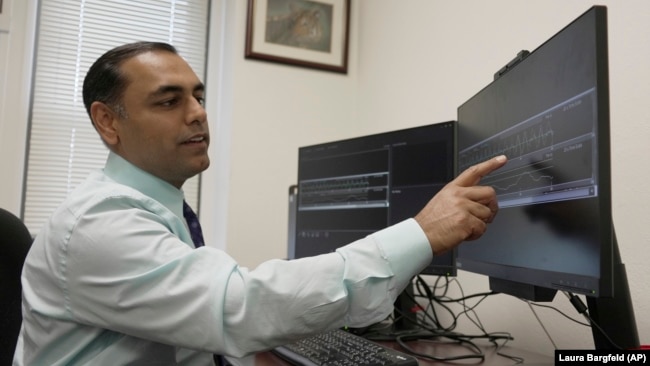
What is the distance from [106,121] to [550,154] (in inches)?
32.3

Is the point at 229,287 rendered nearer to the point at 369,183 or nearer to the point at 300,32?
Result: the point at 369,183

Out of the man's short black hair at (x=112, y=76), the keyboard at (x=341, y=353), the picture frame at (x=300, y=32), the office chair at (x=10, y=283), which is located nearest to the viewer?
the keyboard at (x=341, y=353)

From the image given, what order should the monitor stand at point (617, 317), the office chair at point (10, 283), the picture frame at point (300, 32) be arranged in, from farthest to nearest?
1. the picture frame at point (300, 32)
2. the office chair at point (10, 283)
3. the monitor stand at point (617, 317)

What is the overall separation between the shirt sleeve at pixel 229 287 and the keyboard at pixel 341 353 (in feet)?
0.71

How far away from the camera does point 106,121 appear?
1.12m

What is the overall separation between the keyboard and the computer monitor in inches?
10.0

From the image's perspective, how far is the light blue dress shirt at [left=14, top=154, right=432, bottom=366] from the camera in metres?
0.78

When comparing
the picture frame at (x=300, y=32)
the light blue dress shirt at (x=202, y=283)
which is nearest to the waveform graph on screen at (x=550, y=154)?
the light blue dress shirt at (x=202, y=283)

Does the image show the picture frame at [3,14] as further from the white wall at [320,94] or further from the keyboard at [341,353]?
the keyboard at [341,353]

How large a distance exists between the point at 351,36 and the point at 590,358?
202 centimetres

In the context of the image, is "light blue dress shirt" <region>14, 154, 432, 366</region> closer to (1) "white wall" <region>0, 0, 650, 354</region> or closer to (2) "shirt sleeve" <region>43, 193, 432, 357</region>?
(2) "shirt sleeve" <region>43, 193, 432, 357</region>

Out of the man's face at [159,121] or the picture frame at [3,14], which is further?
→ the picture frame at [3,14]

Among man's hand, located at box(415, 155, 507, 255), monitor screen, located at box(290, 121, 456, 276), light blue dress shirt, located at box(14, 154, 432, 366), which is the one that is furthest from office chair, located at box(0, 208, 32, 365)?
man's hand, located at box(415, 155, 507, 255)

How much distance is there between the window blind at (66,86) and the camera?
2.32m
